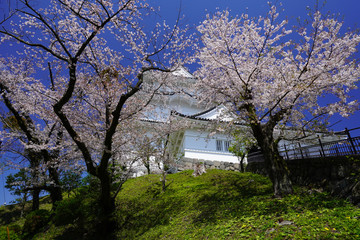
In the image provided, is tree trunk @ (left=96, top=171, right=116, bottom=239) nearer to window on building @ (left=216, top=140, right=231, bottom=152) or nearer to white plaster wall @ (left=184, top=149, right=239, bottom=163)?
white plaster wall @ (left=184, top=149, right=239, bottom=163)

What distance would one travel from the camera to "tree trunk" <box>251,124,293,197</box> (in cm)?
725

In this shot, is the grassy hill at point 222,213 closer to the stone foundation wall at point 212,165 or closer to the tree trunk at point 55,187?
the tree trunk at point 55,187

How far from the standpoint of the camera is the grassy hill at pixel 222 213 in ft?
16.5

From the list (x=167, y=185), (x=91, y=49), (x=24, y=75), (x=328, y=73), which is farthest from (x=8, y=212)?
(x=328, y=73)

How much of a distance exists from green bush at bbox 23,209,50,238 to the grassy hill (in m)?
0.48

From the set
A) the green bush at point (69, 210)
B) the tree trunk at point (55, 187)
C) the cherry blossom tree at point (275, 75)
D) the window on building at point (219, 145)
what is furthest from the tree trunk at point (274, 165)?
the tree trunk at point (55, 187)

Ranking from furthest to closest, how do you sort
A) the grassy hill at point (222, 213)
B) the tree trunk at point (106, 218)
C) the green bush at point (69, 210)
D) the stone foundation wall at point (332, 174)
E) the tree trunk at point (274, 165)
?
the green bush at point (69, 210)
the tree trunk at point (106, 218)
the tree trunk at point (274, 165)
the stone foundation wall at point (332, 174)
the grassy hill at point (222, 213)

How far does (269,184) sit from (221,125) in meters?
3.69

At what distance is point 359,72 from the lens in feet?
23.6

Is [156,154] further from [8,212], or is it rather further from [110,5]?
[8,212]

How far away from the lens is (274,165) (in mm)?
7527

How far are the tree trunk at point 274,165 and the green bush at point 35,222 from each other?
43.2 ft

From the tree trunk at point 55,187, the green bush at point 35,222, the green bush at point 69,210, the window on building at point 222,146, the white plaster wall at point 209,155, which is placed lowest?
the green bush at point 35,222

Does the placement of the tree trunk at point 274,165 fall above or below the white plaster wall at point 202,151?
below
